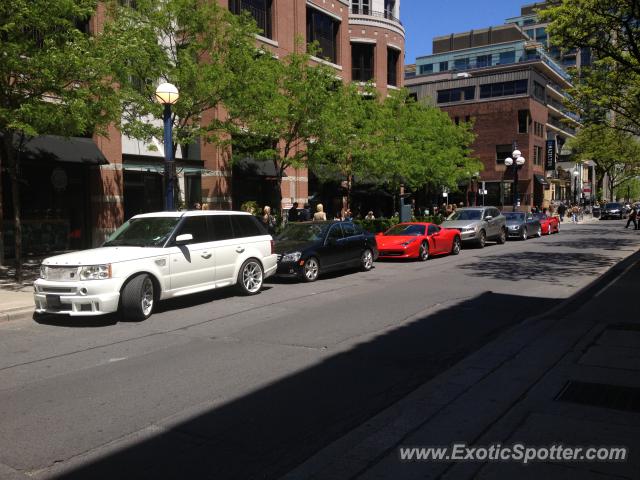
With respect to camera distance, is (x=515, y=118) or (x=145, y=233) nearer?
(x=145, y=233)

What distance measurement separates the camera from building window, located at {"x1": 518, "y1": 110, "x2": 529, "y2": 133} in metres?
59.7

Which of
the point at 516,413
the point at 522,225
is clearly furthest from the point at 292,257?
the point at 522,225

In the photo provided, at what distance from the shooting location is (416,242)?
18344 mm

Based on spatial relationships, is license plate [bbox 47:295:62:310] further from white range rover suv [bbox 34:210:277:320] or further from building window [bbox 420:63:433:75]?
building window [bbox 420:63:433:75]

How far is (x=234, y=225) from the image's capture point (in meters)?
11.7

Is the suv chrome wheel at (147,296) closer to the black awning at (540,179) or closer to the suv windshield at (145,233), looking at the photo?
the suv windshield at (145,233)

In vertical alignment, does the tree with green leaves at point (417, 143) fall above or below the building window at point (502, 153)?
below

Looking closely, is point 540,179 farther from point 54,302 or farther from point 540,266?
point 54,302

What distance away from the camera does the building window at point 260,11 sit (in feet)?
82.0

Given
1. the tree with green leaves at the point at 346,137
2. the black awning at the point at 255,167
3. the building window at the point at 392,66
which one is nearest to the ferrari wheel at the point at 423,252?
the tree with green leaves at the point at 346,137

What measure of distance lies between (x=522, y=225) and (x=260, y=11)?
1624 cm

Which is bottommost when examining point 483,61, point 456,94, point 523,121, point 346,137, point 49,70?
point 346,137

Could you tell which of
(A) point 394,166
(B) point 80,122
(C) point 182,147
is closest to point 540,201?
(A) point 394,166

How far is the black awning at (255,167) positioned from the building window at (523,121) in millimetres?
42716
